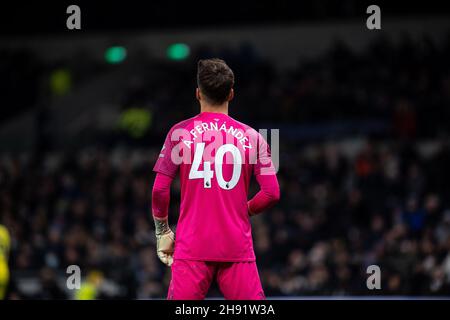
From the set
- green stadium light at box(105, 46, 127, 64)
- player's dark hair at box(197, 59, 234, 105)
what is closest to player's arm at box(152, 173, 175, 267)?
player's dark hair at box(197, 59, 234, 105)

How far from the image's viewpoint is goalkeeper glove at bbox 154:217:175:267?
16.0 ft

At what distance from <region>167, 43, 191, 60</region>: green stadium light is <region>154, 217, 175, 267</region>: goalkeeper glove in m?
15.0

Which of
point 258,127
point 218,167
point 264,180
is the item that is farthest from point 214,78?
point 258,127

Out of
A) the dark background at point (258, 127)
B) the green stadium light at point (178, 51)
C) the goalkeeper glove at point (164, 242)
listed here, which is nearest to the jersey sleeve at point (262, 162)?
the goalkeeper glove at point (164, 242)

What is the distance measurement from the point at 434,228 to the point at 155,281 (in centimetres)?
415

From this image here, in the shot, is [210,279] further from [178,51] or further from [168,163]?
[178,51]

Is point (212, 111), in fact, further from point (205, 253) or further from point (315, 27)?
point (315, 27)

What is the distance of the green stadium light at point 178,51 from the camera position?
19.7m

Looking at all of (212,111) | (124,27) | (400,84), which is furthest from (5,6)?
(212,111)

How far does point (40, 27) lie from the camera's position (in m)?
17.7

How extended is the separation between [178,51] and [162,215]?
15.2 m

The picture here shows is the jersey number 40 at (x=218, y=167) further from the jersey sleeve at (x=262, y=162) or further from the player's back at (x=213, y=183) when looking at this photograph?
the jersey sleeve at (x=262, y=162)

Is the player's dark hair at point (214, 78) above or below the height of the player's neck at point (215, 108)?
above

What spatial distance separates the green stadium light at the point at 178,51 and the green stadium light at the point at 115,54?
1237 mm
